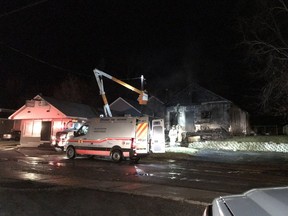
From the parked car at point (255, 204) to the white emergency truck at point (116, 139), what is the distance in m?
16.6

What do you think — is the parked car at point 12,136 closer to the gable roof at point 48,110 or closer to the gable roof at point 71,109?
the gable roof at point 48,110

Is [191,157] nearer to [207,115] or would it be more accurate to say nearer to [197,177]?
[197,177]

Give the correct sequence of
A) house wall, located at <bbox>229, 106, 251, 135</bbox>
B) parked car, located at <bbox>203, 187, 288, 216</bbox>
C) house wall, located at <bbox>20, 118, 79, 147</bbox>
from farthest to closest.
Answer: house wall, located at <bbox>229, 106, 251, 135</bbox>, house wall, located at <bbox>20, 118, 79, 147</bbox>, parked car, located at <bbox>203, 187, 288, 216</bbox>

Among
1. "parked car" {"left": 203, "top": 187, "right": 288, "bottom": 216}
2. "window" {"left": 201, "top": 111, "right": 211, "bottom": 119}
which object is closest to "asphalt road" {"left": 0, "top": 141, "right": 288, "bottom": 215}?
"parked car" {"left": 203, "top": 187, "right": 288, "bottom": 216}

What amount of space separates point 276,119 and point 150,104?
837 inches

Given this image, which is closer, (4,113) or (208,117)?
(208,117)

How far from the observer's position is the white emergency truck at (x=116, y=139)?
766 inches

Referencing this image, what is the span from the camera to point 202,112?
140 ft

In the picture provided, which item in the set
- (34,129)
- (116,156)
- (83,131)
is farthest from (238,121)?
(116,156)

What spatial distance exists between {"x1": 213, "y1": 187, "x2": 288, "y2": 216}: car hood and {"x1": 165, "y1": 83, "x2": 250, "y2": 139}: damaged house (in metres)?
36.5

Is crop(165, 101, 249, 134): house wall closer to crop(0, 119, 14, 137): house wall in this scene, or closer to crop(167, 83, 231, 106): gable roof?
crop(167, 83, 231, 106): gable roof

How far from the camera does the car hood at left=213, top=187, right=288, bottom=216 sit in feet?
7.46

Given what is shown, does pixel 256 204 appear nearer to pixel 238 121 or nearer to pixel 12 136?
pixel 238 121

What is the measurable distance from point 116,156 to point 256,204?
57.5 ft
